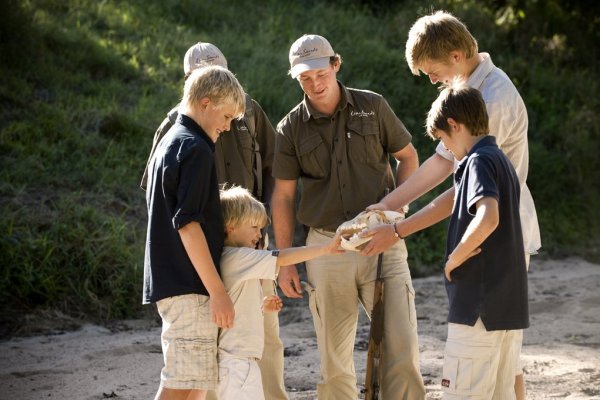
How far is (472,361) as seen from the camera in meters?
4.06

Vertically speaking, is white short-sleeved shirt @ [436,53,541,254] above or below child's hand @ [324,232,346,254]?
above

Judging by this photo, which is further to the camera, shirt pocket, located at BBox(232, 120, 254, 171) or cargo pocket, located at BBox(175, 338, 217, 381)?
shirt pocket, located at BBox(232, 120, 254, 171)

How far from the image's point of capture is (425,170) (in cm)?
496

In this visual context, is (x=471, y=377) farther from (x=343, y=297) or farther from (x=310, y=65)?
(x=310, y=65)

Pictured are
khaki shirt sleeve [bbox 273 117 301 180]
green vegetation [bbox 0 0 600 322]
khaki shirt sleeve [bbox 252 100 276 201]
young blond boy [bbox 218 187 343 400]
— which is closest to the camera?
young blond boy [bbox 218 187 343 400]

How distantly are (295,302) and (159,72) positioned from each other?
3.70 m

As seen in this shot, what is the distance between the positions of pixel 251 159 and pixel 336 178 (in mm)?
537

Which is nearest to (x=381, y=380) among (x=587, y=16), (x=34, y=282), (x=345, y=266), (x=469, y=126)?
(x=345, y=266)

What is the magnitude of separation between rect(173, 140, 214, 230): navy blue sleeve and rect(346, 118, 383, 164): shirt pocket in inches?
48.7

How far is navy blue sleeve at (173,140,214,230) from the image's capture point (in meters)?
4.06

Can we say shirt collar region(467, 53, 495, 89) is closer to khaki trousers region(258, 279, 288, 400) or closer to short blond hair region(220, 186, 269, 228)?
short blond hair region(220, 186, 269, 228)

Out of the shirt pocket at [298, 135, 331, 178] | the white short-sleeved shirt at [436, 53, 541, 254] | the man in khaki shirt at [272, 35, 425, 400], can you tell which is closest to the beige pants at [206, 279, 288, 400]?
the man in khaki shirt at [272, 35, 425, 400]

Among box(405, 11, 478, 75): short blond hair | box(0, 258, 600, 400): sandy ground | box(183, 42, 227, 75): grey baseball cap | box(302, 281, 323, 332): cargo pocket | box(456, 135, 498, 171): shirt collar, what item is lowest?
box(0, 258, 600, 400): sandy ground

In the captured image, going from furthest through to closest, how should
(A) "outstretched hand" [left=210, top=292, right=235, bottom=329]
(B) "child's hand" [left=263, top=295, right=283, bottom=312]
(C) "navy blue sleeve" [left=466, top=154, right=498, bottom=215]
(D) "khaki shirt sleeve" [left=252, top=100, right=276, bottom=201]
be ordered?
(D) "khaki shirt sleeve" [left=252, top=100, right=276, bottom=201], (B) "child's hand" [left=263, top=295, right=283, bottom=312], (A) "outstretched hand" [left=210, top=292, right=235, bottom=329], (C) "navy blue sleeve" [left=466, top=154, right=498, bottom=215]
